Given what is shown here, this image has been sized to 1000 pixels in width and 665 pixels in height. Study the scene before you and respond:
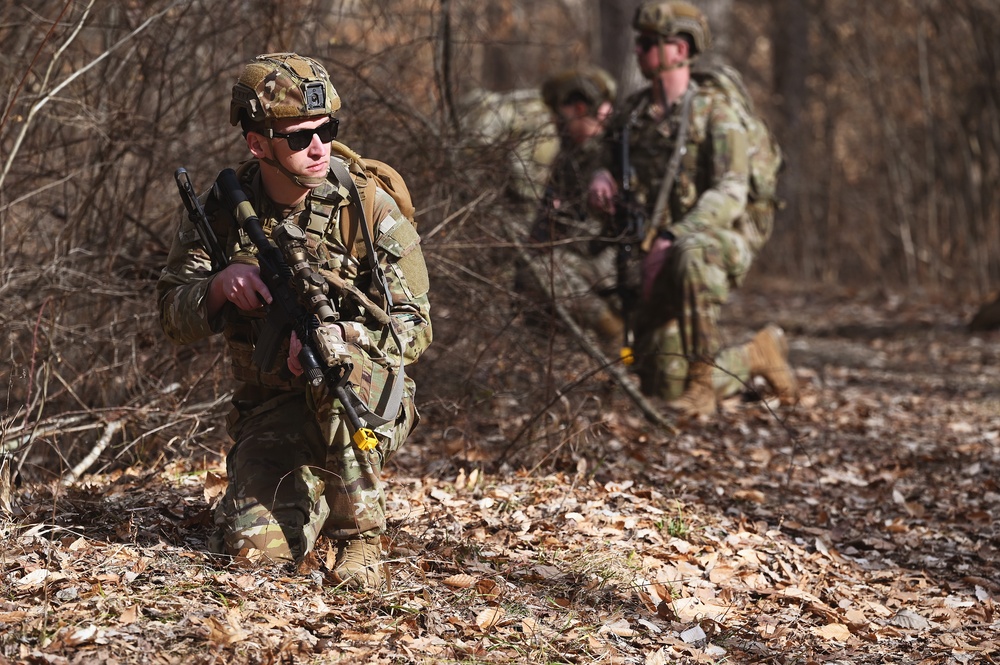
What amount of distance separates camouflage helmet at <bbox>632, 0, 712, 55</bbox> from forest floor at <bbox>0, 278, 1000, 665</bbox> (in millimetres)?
2216

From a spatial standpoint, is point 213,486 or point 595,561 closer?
point 595,561

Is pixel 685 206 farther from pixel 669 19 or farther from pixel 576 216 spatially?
pixel 669 19

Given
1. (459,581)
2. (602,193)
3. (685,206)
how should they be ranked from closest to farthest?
(459,581)
(602,193)
(685,206)

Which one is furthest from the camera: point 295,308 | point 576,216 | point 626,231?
point 626,231

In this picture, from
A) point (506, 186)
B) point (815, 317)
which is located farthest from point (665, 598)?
point (815, 317)

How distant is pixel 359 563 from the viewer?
12.8 feet

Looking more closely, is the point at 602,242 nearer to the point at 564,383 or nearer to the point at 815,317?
the point at 564,383

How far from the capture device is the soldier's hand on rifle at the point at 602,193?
6.71 m

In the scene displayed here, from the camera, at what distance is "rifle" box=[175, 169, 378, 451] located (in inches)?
138

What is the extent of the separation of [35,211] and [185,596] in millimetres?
3022

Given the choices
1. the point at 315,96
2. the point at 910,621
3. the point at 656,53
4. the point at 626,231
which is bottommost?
the point at 910,621

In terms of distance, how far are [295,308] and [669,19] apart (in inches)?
159

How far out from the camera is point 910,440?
6527 mm

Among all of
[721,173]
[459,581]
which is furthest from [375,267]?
[721,173]
